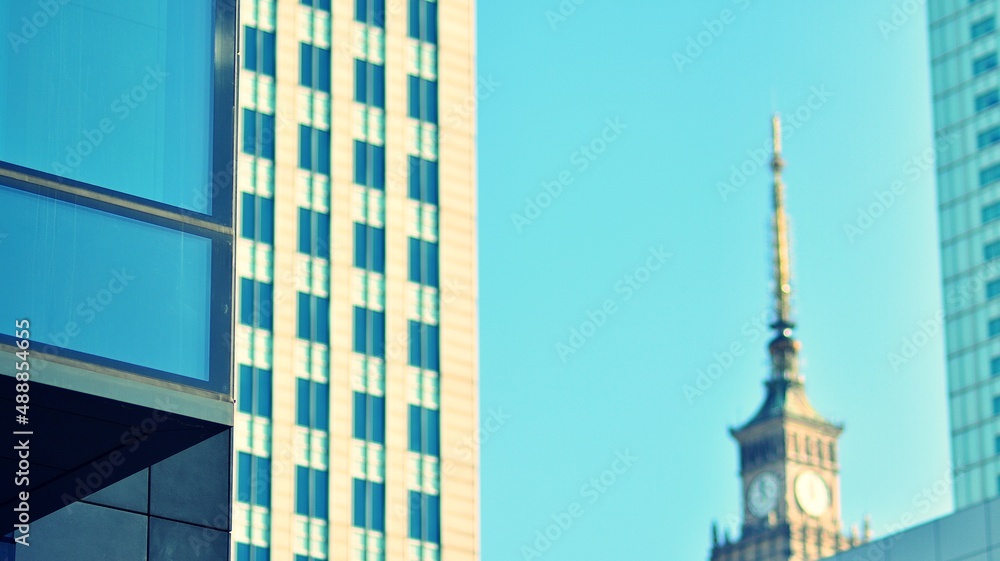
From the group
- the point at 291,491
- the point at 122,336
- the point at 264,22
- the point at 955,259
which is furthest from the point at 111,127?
the point at 955,259

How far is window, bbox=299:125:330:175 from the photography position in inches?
3258

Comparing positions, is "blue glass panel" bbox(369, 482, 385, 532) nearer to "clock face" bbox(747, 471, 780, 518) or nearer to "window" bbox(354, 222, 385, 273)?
"window" bbox(354, 222, 385, 273)

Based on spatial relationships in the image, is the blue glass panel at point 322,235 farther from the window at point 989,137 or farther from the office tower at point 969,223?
the window at point 989,137

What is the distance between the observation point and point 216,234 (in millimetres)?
15438

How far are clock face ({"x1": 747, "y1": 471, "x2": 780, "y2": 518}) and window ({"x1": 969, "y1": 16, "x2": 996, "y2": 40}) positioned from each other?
7452 cm

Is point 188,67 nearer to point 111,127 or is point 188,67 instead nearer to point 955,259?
point 111,127

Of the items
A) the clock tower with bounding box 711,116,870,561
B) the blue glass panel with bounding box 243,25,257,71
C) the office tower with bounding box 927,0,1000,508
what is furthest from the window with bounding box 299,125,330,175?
the clock tower with bounding box 711,116,870,561

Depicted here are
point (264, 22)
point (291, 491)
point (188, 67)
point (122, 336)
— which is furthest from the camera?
point (264, 22)

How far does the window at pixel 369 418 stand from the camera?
80.1 m

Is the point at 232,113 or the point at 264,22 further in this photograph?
the point at 264,22

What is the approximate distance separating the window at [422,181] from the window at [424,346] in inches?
216

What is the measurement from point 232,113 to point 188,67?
0.53 meters

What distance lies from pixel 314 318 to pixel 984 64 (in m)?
62.1

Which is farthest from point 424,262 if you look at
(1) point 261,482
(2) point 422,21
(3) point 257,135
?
(1) point 261,482
